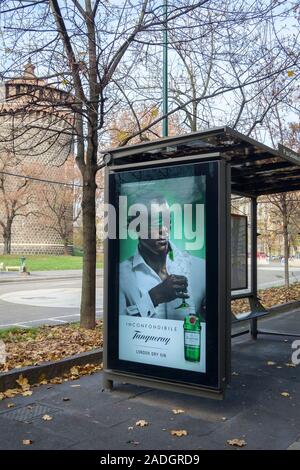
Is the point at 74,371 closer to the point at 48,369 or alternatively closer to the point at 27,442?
the point at 48,369

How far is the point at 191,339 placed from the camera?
5.29 metres

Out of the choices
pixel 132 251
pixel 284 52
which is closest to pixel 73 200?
pixel 284 52

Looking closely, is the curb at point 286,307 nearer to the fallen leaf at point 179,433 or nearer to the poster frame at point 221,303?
the poster frame at point 221,303

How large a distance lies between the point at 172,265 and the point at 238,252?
3.03 m

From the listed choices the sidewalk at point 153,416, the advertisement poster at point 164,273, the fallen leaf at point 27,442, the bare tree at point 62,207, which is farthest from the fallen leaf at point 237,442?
the bare tree at point 62,207

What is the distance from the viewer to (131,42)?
895 centimetres

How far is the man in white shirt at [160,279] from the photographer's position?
532 centimetres

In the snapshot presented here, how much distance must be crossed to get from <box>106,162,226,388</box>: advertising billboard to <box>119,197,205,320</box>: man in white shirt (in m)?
0.01

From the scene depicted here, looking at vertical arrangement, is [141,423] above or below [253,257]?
below

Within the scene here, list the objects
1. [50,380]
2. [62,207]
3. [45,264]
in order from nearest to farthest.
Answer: [50,380]
[45,264]
[62,207]

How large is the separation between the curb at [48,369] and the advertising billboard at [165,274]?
0.94 metres

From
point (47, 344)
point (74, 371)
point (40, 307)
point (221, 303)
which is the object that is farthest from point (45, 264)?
point (221, 303)

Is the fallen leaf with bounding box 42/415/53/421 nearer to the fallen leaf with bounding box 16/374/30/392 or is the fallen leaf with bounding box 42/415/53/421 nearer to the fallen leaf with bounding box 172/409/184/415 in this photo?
the fallen leaf with bounding box 16/374/30/392
